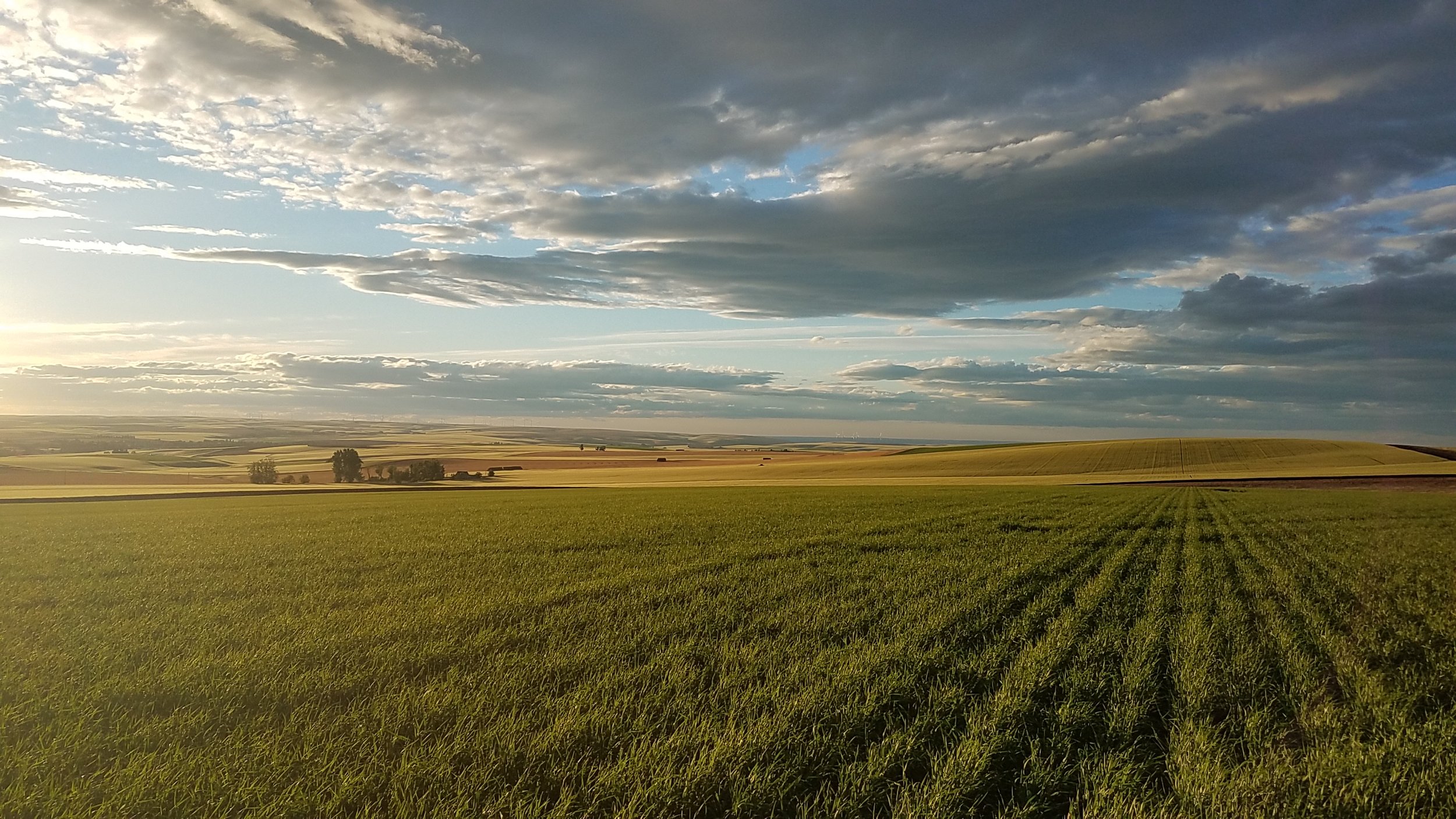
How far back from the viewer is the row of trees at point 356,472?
264ft

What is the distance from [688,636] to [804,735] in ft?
11.1

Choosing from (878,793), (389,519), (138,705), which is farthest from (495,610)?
(389,519)

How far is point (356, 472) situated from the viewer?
92125mm

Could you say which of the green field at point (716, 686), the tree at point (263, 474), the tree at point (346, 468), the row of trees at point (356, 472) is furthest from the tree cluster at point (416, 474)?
the green field at point (716, 686)

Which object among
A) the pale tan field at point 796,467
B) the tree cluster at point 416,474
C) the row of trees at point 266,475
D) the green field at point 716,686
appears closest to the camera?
the green field at point 716,686

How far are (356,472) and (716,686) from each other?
98.2 metres

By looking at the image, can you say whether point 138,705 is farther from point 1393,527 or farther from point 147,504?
point 147,504

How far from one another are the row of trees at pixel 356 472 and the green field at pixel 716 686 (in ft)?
241

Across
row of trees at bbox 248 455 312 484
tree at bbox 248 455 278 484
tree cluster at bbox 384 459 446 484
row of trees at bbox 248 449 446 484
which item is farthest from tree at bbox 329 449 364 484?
tree at bbox 248 455 278 484

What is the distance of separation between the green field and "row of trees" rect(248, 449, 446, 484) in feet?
241

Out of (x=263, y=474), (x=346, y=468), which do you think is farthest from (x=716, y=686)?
(x=346, y=468)

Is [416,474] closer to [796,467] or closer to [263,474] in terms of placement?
[263,474]

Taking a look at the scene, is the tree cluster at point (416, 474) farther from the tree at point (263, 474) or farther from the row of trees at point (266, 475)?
the tree at point (263, 474)

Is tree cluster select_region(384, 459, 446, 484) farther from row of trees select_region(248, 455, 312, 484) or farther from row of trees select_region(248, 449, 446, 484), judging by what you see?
row of trees select_region(248, 455, 312, 484)
